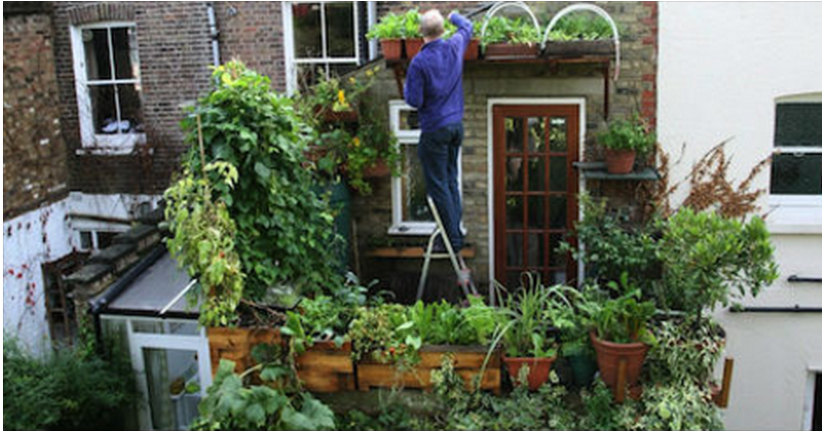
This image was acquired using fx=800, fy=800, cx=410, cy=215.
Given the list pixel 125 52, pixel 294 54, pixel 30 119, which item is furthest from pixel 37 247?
pixel 294 54

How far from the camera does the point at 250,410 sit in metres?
4.70

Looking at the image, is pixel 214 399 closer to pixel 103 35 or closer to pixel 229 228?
pixel 229 228

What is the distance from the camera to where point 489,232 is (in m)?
7.55

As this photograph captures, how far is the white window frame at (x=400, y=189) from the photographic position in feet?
24.4

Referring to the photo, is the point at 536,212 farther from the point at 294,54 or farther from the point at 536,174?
the point at 294,54

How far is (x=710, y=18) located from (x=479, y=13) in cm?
199

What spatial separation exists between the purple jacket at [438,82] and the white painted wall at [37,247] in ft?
13.8

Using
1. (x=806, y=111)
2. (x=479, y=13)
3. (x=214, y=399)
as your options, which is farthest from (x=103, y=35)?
(x=806, y=111)

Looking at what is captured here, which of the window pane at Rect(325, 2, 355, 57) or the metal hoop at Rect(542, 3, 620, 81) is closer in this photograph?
the metal hoop at Rect(542, 3, 620, 81)

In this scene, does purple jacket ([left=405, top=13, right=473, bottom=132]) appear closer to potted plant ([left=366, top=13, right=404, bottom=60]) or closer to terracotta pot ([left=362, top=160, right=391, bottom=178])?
potted plant ([left=366, top=13, right=404, bottom=60])

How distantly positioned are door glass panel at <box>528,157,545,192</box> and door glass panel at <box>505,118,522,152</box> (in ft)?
0.57

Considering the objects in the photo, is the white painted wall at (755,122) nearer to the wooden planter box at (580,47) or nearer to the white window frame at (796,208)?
the white window frame at (796,208)

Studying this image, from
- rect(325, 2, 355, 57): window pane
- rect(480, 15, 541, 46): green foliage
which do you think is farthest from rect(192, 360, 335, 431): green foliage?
rect(325, 2, 355, 57): window pane

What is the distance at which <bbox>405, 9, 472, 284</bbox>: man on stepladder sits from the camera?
5867mm
